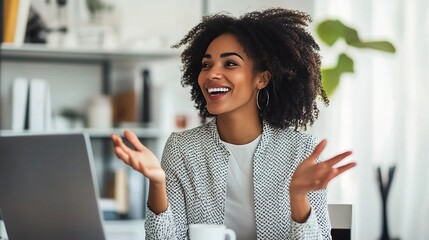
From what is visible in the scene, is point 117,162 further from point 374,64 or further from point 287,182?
point 287,182

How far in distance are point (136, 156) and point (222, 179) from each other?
15.6 inches

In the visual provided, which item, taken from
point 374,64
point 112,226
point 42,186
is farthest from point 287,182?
point 112,226

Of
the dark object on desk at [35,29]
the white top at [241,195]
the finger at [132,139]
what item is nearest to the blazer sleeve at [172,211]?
the white top at [241,195]

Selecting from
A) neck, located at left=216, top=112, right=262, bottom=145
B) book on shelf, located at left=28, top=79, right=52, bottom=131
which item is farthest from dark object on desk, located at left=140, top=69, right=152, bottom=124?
neck, located at left=216, top=112, right=262, bottom=145

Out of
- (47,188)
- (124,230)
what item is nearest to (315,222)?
(47,188)

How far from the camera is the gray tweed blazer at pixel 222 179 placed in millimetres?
1749

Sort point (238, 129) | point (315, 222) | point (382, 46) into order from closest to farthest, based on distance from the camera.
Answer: point (315, 222) < point (238, 129) < point (382, 46)

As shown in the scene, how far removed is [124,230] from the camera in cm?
355

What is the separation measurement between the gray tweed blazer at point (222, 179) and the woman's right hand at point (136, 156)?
24cm

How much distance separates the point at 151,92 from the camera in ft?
12.1

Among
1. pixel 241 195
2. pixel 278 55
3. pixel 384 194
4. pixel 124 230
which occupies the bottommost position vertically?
pixel 124 230

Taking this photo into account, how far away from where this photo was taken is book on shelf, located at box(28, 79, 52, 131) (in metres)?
3.50

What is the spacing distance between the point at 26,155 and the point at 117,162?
2081 mm

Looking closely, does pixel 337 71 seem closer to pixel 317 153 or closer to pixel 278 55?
pixel 278 55
